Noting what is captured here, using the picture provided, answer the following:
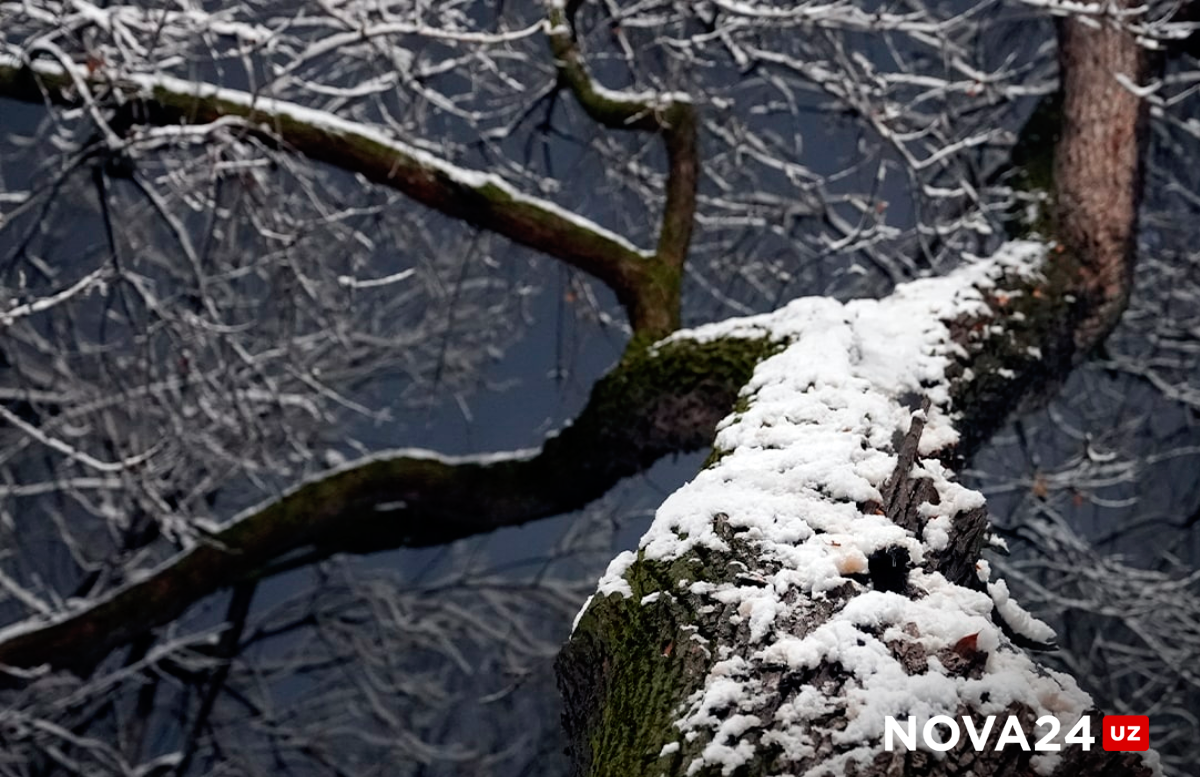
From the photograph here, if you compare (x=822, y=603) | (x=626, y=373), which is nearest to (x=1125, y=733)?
(x=822, y=603)

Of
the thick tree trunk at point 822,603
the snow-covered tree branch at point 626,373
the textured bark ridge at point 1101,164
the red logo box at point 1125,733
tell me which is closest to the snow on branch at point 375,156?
the snow-covered tree branch at point 626,373

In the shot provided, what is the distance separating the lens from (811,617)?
1.47m

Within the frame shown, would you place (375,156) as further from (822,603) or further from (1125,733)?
(1125,733)

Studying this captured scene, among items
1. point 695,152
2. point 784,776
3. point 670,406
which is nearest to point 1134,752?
point 784,776

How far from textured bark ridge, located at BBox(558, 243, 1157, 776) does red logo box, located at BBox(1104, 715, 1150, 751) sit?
6 centimetres

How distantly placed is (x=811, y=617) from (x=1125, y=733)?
2.02ft

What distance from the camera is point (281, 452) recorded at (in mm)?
6855

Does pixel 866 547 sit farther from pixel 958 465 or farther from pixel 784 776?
pixel 958 465

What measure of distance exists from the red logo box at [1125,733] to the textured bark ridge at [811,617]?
6 cm

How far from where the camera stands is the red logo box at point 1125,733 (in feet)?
4.38

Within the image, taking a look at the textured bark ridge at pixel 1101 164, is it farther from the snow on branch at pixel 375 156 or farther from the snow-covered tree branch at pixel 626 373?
the snow on branch at pixel 375 156

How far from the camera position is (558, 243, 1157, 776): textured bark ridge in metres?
1.26

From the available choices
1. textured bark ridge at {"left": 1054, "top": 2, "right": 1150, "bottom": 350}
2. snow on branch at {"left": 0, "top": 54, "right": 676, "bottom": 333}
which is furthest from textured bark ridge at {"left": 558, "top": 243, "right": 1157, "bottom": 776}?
textured bark ridge at {"left": 1054, "top": 2, "right": 1150, "bottom": 350}

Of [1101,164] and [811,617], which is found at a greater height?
[1101,164]
